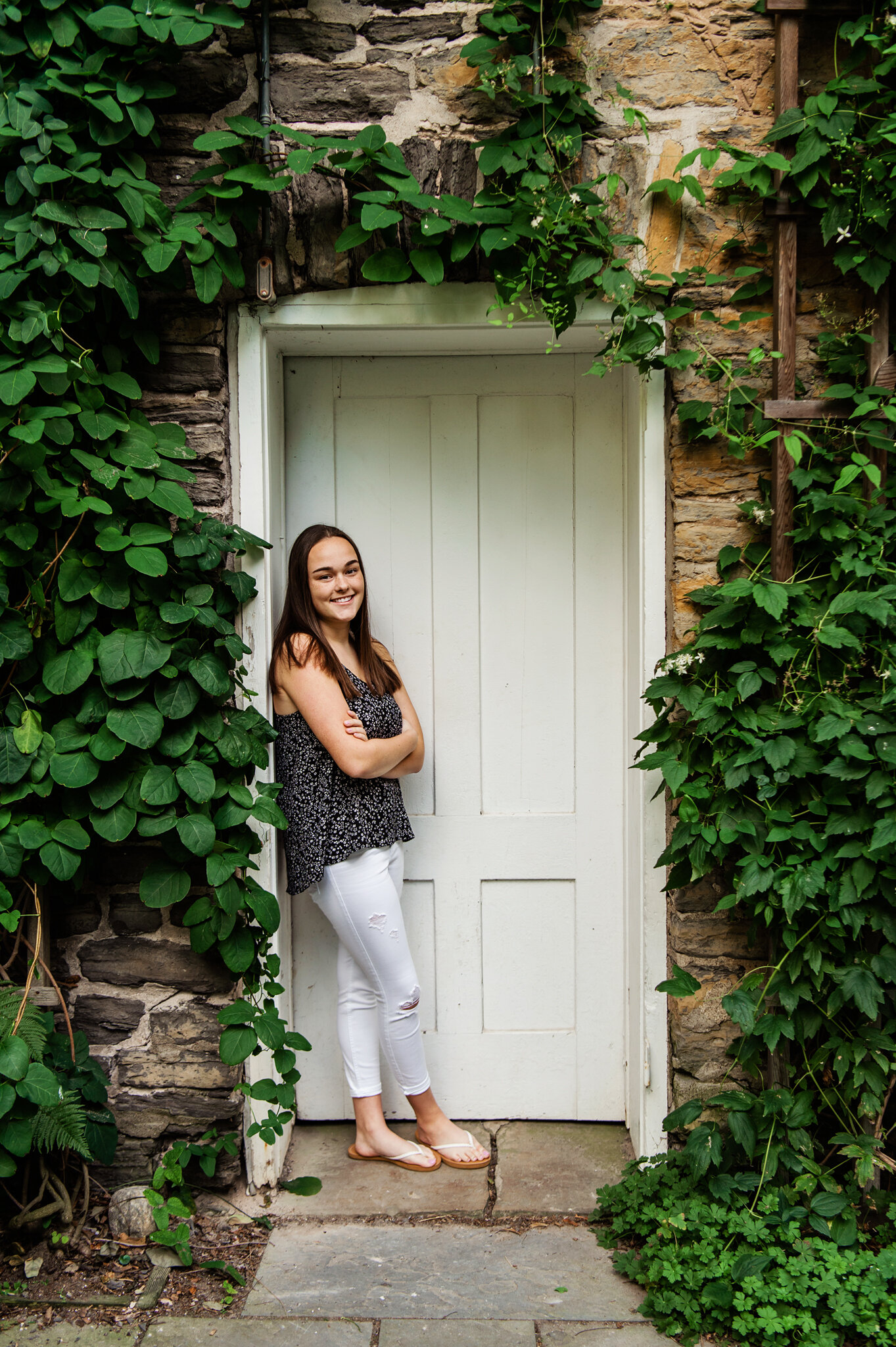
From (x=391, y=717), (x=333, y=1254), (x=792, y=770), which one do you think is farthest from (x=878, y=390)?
(x=333, y=1254)

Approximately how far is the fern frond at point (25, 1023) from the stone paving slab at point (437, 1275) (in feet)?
2.57

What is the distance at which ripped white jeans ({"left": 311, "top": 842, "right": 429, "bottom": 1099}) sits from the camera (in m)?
2.56

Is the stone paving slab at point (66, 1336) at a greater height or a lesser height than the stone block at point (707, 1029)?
lesser

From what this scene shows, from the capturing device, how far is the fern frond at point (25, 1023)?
7.23 feet

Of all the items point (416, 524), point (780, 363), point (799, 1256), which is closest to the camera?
point (799, 1256)

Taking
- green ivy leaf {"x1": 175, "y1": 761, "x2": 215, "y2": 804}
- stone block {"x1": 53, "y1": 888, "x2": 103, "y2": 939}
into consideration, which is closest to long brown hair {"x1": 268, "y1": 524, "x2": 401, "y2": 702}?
green ivy leaf {"x1": 175, "y1": 761, "x2": 215, "y2": 804}

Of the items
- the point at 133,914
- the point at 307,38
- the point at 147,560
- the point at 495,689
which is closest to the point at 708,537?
the point at 495,689

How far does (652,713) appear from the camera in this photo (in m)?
2.55

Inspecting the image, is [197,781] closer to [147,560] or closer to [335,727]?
[335,727]

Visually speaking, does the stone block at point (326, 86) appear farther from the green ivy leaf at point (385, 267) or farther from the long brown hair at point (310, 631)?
the long brown hair at point (310, 631)

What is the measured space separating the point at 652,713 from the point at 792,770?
1.42ft

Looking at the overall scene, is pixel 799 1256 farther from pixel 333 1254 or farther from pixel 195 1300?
pixel 195 1300

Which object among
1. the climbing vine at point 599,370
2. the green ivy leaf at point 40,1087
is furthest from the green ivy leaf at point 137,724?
the green ivy leaf at point 40,1087

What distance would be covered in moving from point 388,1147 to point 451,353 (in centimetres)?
232
